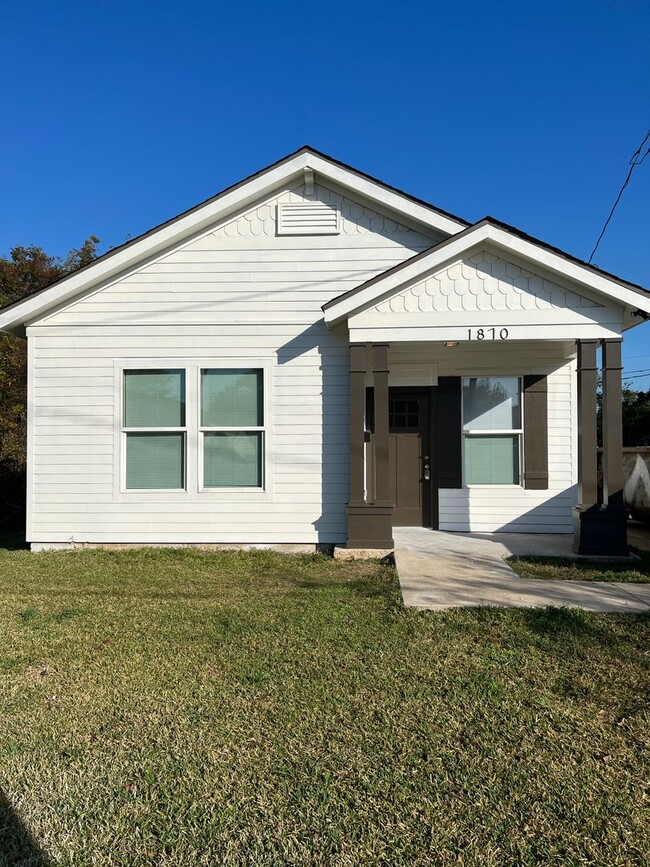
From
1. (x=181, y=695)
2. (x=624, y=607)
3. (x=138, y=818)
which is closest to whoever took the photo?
(x=138, y=818)

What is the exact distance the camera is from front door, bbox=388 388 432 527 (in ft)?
27.4

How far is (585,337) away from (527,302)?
0.87m

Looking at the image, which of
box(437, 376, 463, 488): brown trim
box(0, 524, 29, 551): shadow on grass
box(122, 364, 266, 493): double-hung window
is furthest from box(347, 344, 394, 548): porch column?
box(0, 524, 29, 551): shadow on grass

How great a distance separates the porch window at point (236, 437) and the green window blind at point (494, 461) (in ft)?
11.3

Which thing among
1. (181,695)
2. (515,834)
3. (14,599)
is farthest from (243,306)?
(515,834)

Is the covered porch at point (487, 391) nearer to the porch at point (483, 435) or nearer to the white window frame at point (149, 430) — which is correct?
the porch at point (483, 435)

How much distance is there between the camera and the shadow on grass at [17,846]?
182 centimetres

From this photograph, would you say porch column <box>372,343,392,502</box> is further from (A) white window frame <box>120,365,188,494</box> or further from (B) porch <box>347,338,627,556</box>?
(A) white window frame <box>120,365,188,494</box>

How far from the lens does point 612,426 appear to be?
Answer: 6.51 meters

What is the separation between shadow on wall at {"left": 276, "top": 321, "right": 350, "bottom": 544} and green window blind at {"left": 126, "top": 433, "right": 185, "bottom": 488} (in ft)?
5.00

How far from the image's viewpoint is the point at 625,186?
6172 mm

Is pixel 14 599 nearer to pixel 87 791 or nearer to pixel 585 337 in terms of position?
pixel 87 791

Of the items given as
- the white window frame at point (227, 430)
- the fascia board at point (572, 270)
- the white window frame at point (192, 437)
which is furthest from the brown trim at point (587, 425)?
the white window frame at point (227, 430)

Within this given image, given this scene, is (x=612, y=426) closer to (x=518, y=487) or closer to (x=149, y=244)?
(x=518, y=487)
